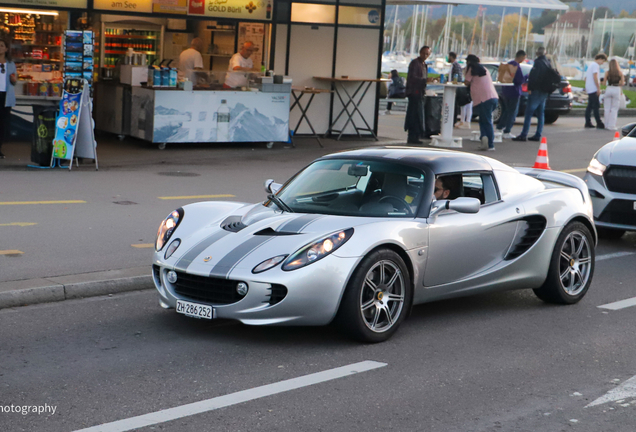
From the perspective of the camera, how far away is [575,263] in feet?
25.2

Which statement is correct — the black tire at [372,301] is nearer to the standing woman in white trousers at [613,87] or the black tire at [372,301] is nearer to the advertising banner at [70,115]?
the advertising banner at [70,115]

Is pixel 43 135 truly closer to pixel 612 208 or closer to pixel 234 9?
pixel 234 9

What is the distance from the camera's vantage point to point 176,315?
686 cm

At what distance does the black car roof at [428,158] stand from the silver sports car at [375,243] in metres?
0.01

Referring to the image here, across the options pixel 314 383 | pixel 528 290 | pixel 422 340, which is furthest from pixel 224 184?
pixel 314 383

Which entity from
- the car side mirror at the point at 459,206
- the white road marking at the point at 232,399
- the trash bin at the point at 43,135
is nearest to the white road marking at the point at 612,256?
the car side mirror at the point at 459,206

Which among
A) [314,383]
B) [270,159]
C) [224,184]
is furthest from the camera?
[270,159]

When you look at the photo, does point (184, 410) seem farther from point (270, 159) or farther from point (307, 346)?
point (270, 159)

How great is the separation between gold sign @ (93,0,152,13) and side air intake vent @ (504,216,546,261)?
479 inches

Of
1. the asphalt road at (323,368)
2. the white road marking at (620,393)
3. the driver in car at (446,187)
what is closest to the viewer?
the asphalt road at (323,368)

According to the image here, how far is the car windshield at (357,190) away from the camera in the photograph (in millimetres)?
6656

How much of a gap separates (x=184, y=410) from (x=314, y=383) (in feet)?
2.84

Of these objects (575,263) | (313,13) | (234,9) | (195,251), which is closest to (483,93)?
(313,13)

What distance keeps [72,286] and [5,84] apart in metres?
8.62
